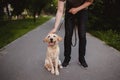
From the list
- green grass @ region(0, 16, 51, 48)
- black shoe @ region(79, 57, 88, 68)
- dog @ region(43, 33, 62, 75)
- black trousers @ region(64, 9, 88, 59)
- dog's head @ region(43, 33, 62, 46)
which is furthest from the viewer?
green grass @ region(0, 16, 51, 48)

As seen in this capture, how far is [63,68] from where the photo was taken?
8.20 m

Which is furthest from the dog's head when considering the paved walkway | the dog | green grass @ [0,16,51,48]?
green grass @ [0,16,51,48]

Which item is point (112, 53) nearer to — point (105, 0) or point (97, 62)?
point (97, 62)

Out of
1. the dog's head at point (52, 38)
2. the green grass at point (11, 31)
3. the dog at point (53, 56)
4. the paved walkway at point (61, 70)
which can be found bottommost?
the green grass at point (11, 31)

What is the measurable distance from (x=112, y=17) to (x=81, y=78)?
46.4ft

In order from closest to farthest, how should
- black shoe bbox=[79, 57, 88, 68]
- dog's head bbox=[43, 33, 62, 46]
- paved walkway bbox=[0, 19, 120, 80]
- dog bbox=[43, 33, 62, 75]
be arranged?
paved walkway bbox=[0, 19, 120, 80] → dog's head bbox=[43, 33, 62, 46] → dog bbox=[43, 33, 62, 75] → black shoe bbox=[79, 57, 88, 68]

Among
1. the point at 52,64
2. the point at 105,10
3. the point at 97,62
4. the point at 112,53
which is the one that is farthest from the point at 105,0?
the point at 52,64

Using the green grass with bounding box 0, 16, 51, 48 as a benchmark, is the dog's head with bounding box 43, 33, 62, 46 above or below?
above

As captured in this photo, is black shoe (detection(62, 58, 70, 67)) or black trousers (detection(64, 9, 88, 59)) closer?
black trousers (detection(64, 9, 88, 59))

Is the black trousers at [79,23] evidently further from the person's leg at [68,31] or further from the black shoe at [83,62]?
the black shoe at [83,62]

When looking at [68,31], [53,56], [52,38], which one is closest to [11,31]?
[68,31]

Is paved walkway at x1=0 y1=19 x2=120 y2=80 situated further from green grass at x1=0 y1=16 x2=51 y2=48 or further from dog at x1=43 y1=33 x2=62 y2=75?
green grass at x1=0 y1=16 x2=51 y2=48

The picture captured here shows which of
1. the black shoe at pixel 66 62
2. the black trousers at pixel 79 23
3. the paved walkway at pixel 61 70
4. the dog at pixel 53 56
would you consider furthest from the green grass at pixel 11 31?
the dog at pixel 53 56

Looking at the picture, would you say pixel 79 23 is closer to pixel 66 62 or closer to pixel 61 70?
pixel 66 62
